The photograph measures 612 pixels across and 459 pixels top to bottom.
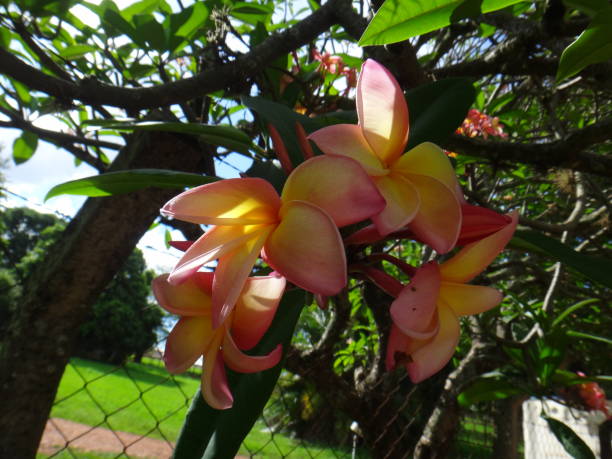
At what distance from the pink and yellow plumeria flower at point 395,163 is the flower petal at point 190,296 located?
0.14 metres

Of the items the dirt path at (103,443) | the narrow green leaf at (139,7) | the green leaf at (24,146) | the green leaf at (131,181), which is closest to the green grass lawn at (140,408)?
the dirt path at (103,443)

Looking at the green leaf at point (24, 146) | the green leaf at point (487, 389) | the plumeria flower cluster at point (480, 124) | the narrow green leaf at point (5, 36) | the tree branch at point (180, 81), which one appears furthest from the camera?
the plumeria flower cluster at point (480, 124)

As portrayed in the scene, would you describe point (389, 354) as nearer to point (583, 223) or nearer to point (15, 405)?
point (15, 405)

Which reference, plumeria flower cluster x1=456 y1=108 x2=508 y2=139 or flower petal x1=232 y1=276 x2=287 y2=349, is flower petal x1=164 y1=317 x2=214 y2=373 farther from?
→ plumeria flower cluster x1=456 y1=108 x2=508 y2=139

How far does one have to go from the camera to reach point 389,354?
0.37 m

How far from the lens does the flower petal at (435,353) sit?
37 cm

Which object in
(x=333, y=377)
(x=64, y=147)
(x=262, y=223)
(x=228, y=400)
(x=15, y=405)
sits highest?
(x=64, y=147)

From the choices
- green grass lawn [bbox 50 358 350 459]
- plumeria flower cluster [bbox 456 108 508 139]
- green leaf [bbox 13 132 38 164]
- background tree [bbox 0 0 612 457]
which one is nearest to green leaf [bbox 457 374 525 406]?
background tree [bbox 0 0 612 457]

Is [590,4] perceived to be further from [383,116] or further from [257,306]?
[257,306]

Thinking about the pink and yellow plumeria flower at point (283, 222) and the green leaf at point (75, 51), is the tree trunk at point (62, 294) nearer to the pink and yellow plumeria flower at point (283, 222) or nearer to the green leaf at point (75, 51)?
the green leaf at point (75, 51)

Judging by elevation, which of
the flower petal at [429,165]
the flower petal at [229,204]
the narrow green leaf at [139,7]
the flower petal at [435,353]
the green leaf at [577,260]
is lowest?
the flower petal at [435,353]

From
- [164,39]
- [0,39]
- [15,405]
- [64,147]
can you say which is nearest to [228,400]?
[15,405]

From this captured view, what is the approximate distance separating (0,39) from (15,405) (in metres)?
0.90

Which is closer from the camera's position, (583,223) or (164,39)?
(164,39)
